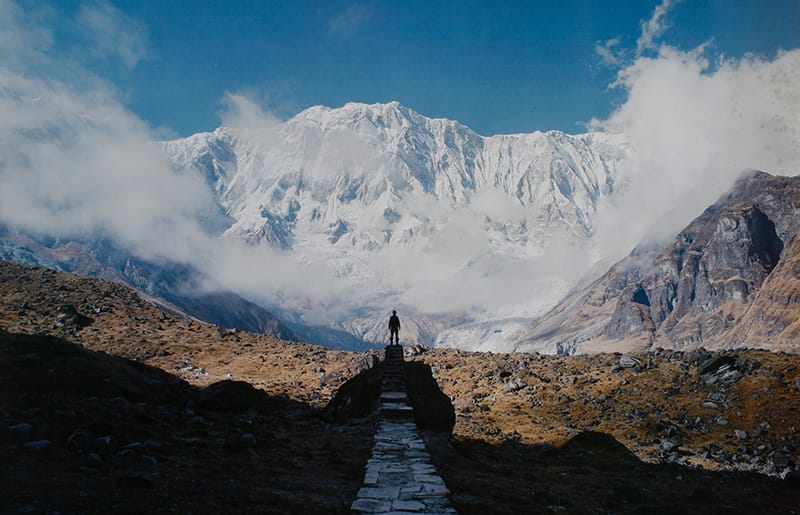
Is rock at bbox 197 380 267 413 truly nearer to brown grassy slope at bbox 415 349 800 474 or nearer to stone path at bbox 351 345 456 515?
stone path at bbox 351 345 456 515

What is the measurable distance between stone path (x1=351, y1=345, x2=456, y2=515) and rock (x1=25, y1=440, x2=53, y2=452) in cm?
897

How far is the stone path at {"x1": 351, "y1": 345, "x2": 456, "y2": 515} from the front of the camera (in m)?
14.2

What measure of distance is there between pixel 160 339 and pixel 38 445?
59.8m

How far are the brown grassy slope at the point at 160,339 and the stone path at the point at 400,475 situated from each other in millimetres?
19770

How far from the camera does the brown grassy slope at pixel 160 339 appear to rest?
57.6 m

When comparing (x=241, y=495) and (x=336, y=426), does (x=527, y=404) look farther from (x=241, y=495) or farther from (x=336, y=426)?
(x=241, y=495)

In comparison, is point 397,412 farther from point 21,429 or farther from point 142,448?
point 21,429

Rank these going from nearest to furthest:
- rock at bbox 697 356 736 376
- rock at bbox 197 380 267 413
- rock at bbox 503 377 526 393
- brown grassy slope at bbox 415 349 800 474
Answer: rock at bbox 197 380 267 413
brown grassy slope at bbox 415 349 800 474
rock at bbox 697 356 736 376
rock at bbox 503 377 526 393

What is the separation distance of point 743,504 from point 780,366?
2164 centimetres

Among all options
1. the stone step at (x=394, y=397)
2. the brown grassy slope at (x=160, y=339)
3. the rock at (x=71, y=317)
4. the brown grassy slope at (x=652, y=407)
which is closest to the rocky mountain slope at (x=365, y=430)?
the brown grassy slope at (x=652, y=407)

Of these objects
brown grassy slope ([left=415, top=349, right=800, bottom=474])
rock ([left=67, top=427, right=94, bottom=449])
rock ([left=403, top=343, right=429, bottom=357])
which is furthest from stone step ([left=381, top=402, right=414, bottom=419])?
rock ([left=403, top=343, right=429, bottom=357])

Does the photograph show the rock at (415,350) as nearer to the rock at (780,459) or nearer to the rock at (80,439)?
the rock at (780,459)

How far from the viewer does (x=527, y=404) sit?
1848 inches

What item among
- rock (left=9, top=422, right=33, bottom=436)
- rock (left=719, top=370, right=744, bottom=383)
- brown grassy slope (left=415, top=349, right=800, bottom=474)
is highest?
rock (left=719, top=370, right=744, bottom=383)
